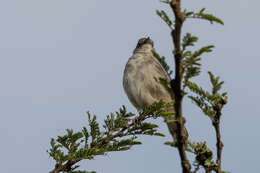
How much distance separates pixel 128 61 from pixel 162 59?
7846 mm

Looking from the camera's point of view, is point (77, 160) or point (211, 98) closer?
point (211, 98)

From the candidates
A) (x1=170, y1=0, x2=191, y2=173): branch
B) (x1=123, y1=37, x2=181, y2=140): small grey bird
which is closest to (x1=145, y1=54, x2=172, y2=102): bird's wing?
(x1=123, y1=37, x2=181, y2=140): small grey bird

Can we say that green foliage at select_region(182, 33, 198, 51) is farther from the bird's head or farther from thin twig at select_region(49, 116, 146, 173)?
the bird's head

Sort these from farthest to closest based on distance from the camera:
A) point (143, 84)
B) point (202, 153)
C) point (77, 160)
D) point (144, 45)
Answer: point (144, 45) → point (143, 84) → point (77, 160) → point (202, 153)

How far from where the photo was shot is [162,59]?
221 centimetres

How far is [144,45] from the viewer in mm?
10906

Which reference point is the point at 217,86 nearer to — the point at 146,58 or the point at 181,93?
the point at 181,93

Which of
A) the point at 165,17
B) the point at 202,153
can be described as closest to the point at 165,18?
the point at 165,17

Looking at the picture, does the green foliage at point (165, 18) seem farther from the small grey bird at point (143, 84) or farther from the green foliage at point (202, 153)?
the small grey bird at point (143, 84)

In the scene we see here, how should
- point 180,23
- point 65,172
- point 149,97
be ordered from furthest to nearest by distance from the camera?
point 149,97, point 65,172, point 180,23

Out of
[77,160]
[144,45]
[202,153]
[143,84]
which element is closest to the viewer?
[202,153]

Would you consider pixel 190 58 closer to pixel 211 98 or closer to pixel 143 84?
pixel 211 98

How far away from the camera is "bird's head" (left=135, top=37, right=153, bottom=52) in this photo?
10706 millimetres

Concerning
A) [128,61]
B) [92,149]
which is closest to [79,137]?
[92,149]
